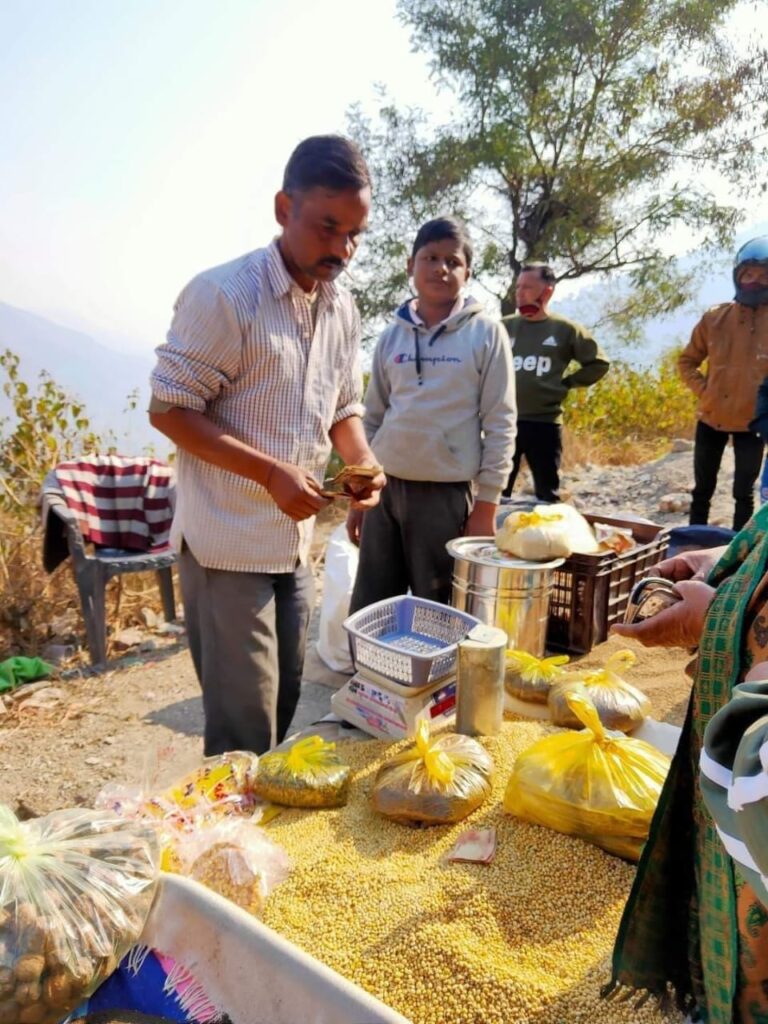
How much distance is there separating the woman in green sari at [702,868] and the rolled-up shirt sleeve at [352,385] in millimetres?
1291

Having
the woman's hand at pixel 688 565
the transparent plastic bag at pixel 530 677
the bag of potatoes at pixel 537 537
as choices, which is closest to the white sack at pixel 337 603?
the bag of potatoes at pixel 537 537

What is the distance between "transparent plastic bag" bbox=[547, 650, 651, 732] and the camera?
207 cm

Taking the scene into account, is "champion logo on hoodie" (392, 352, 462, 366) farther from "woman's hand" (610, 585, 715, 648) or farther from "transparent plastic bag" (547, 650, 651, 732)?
"woman's hand" (610, 585, 715, 648)

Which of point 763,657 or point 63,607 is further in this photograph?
point 63,607

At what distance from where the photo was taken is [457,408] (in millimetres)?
3047

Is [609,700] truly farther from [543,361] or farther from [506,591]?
[543,361]

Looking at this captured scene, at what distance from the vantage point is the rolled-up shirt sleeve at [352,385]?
223 centimetres

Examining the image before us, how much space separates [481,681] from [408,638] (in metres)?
0.52

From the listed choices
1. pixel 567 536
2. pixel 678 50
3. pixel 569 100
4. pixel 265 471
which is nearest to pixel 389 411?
pixel 567 536

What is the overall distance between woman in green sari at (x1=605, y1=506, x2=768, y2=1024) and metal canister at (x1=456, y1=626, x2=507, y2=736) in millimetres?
688

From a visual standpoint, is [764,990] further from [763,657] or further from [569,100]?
[569,100]

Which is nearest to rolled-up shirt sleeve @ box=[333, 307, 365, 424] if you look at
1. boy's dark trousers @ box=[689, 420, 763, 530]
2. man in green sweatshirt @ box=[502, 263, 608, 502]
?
man in green sweatshirt @ box=[502, 263, 608, 502]

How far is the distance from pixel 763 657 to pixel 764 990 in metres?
0.46

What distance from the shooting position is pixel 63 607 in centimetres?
470
